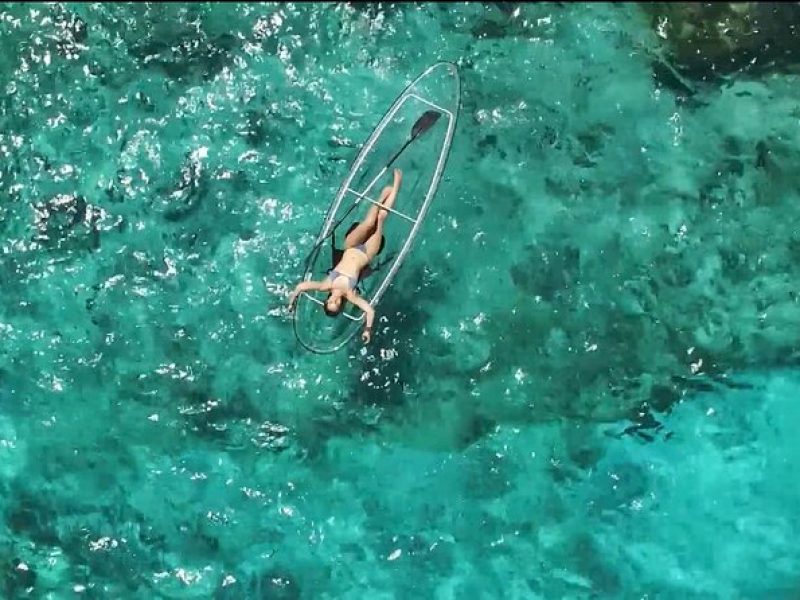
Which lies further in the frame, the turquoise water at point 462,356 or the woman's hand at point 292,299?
the turquoise water at point 462,356

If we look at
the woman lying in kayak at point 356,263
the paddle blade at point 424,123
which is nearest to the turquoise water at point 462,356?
the paddle blade at point 424,123

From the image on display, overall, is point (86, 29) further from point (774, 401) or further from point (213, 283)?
point (774, 401)

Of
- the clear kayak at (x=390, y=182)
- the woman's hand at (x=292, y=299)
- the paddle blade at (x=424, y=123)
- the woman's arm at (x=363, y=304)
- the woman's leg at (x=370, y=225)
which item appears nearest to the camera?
the woman's arm at (x=363, y=304)

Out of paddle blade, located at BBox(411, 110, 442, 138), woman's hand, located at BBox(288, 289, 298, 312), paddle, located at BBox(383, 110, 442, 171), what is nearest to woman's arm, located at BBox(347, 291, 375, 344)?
woman's hand, located at BBox(288, 289, 298, 312)

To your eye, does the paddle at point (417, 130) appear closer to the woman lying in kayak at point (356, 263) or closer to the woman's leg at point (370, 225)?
the woman lying in kayak at point (356, 263)

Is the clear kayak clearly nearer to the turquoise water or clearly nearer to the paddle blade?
the paddle blade

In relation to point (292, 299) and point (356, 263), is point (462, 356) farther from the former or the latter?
point (292, 299)

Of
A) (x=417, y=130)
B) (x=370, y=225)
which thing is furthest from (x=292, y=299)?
(x=417, y=130)
